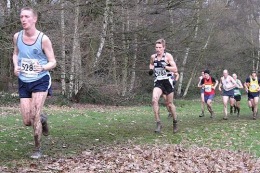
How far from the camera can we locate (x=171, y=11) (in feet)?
99.1

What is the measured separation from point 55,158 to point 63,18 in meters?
16.3

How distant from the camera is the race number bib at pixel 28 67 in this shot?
21.8 feet

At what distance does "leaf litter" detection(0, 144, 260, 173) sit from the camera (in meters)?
Result: 6.25

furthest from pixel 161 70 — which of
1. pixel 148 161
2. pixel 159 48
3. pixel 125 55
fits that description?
pixel 125 55

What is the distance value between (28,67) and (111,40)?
21345 millimetres

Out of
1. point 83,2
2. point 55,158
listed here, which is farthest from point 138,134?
point 83,2

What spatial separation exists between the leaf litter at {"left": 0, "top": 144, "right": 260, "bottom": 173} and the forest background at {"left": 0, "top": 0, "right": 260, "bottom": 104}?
11.2m

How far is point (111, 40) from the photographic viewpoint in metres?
27.8

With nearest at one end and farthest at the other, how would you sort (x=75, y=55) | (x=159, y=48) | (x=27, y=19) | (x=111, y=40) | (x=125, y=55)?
(x=27, y=19) < (x=159, y=48) < (x=75, y=55) < (x=111, y=40) < (x=125, y=55)

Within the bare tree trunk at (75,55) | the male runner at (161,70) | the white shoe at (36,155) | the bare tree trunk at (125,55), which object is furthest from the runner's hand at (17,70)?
the bare tree trunk at (125,55)

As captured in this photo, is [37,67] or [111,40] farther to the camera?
[111,40]

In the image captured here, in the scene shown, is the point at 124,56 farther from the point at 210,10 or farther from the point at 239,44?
the point at 239,44

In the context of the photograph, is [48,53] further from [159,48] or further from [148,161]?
[159,48]

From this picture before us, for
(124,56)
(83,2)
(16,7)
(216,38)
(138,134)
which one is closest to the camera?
(138,134)
